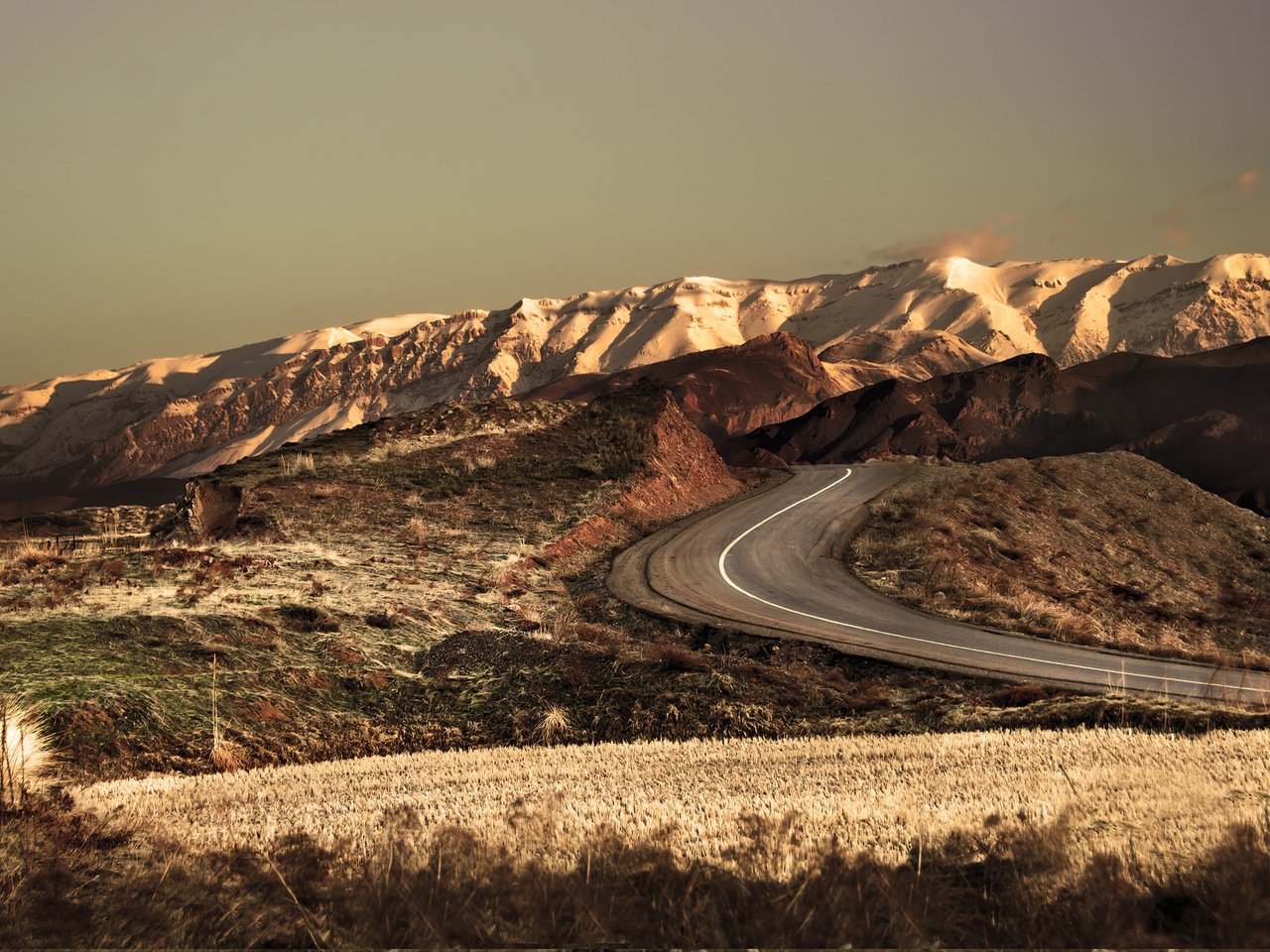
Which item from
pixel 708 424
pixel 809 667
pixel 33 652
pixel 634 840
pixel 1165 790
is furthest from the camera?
pixel 708 424

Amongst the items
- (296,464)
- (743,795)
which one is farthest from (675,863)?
(296,464)

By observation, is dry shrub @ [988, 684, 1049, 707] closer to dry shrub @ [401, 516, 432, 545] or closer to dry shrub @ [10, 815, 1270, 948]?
dry shrub @ [10, 815, 1270, 948]

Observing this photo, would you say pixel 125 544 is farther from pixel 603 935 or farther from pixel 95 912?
pixel 603 935

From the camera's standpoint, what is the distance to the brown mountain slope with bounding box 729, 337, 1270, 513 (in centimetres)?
11188

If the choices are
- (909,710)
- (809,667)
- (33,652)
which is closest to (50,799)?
(33,652)

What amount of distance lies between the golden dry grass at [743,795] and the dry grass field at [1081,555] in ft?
46.2

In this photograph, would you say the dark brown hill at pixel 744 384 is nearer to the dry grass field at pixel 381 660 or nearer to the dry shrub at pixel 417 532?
the dry shrub at pixel 417 532

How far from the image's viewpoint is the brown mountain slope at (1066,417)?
367 feet

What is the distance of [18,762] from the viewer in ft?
36.5

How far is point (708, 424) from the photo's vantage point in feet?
491

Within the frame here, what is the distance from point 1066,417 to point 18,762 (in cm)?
13350

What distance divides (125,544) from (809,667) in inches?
917

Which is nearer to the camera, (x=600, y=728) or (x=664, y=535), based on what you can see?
(x=600, y=728)

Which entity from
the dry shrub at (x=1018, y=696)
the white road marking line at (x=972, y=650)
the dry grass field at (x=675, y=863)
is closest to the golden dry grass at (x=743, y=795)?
the dry grass field at (x=675, y=863)
